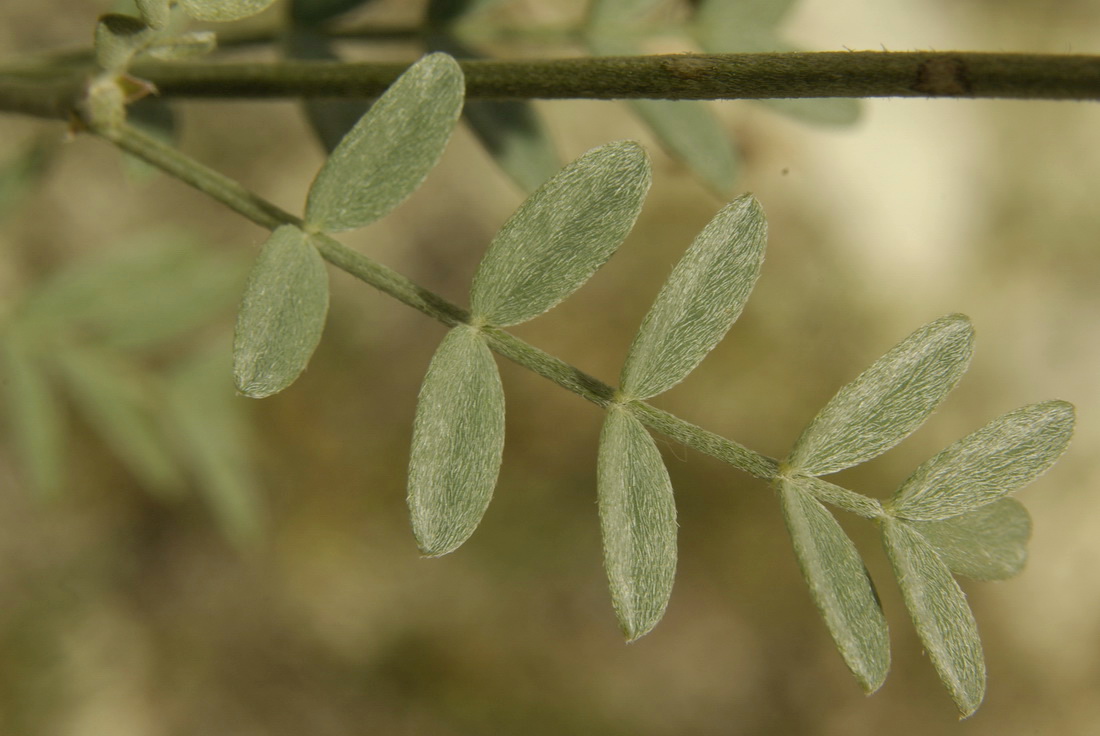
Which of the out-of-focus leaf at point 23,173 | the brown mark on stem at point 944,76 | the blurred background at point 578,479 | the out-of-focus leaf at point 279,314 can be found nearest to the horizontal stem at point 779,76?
the brown mark on stem at point 944,76

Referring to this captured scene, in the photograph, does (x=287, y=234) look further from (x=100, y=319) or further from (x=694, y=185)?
(x=694, y=185)

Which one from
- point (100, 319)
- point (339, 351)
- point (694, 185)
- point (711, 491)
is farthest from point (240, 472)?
point (694, 185)

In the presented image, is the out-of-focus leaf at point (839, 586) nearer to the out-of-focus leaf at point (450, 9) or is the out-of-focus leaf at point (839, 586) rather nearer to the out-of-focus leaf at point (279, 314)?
the out-of-focus leaf at point (279, 314)

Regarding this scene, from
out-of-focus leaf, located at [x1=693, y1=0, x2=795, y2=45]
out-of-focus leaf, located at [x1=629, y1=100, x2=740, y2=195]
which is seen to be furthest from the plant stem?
out-of-focus leaf, located at [x1=693, y1=0, x2=795, y2=45]

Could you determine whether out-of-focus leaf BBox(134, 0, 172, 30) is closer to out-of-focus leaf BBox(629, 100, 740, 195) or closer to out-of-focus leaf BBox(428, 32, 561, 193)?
out-of-focus leaf BBox(428, 32, 561, 193)

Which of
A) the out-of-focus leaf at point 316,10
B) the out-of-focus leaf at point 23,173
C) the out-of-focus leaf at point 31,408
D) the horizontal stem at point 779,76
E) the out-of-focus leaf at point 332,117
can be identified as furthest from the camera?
the out-of-focus leaf at point 31,408
